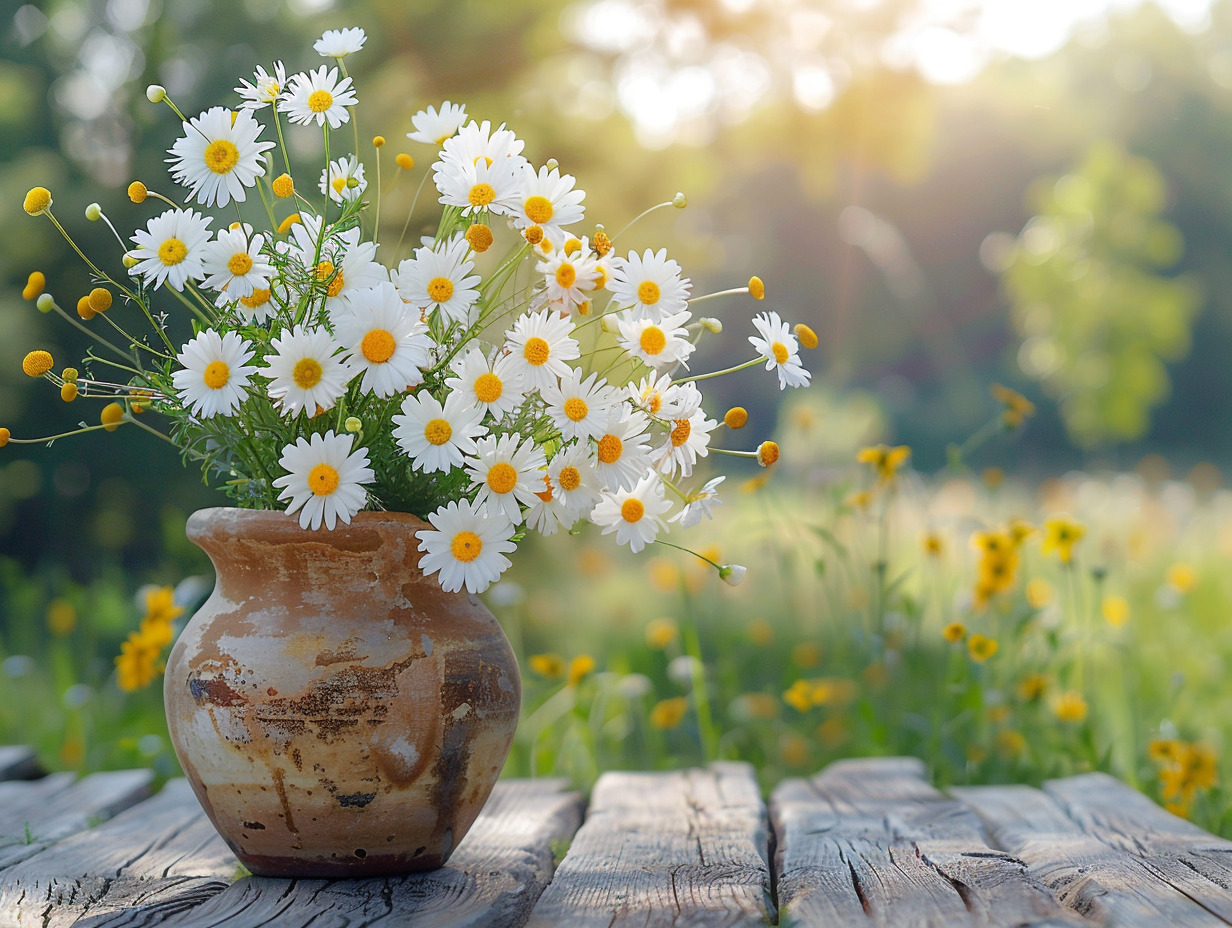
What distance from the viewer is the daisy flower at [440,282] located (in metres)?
1.11

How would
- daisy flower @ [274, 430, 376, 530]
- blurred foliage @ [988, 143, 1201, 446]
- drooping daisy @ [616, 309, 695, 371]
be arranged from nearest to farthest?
Answer: daisy flower @ [274, 430, 376, 530] < drooping daisy @ [616, 309, 695, 371] < blurred foliage @ [988, 143, 1201, 446]

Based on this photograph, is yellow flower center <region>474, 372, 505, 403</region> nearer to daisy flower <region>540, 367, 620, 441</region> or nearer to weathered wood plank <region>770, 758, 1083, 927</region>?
daisy flower <region>540, 367, 620, 441</region>

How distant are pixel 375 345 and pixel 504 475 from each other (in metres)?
0.19

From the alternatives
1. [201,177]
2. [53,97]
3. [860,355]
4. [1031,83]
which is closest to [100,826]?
[201,177]

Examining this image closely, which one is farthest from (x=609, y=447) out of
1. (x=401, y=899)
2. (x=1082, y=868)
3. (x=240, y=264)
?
(x=1082, y=868)

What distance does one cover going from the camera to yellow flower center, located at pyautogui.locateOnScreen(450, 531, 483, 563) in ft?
3.60

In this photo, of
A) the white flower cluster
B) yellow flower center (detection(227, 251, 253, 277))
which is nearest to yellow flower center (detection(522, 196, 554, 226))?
the white flower cluster

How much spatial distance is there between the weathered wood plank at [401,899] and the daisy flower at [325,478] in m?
0.43

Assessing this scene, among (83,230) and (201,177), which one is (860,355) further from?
(201,177)

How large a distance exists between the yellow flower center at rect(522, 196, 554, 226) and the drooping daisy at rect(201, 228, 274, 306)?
298 millimetres

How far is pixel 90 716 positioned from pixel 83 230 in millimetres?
1725

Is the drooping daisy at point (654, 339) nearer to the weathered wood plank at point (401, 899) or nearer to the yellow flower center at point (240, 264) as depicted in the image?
the yellow flower center at point (240, 264)

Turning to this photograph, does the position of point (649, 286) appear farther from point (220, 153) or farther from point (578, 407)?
point (220, 153)

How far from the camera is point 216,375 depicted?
105 centimetres
